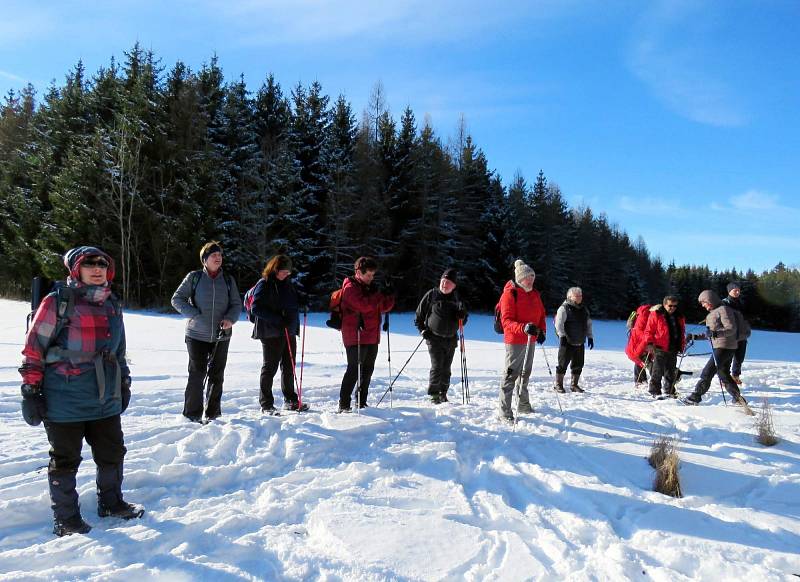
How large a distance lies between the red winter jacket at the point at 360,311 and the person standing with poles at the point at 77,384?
10.3ft

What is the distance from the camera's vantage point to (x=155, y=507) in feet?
11.3

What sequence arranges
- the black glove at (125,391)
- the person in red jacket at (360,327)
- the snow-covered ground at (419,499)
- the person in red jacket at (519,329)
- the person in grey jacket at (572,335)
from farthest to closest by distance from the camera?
1. the person in grey jacket at (572,335)
2. the person in red jacket at (360,327)
3. the person in red jacket at (519,329)
4. the black glove at (125,391)
5. the snow-covered ground at (419,499)

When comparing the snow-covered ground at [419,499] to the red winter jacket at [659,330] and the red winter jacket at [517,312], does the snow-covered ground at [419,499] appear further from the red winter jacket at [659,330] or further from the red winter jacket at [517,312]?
the red winter jacket at [659,330]

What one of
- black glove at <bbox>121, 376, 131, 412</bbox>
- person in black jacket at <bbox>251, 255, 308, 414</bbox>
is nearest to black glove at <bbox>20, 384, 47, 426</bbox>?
black glove at <bbox>121, 376, 131, 412</bbox>

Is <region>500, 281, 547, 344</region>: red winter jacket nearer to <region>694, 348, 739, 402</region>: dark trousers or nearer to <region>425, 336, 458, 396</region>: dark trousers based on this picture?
<region>425, 336, 458, 396</region>: dark trousers

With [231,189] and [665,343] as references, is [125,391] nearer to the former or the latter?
[665,343]

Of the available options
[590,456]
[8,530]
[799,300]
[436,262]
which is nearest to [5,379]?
[8,530]

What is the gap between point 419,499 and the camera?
146 inches

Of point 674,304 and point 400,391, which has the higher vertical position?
point 674,304

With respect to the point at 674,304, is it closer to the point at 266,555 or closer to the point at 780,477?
the point at 780,477

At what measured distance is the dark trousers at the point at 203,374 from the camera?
5375 millimetres

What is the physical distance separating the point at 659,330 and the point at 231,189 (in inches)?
880

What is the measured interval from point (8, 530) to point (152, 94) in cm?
2564

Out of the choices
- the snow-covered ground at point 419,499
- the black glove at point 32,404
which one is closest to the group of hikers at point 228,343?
the black glove at point 32,404
